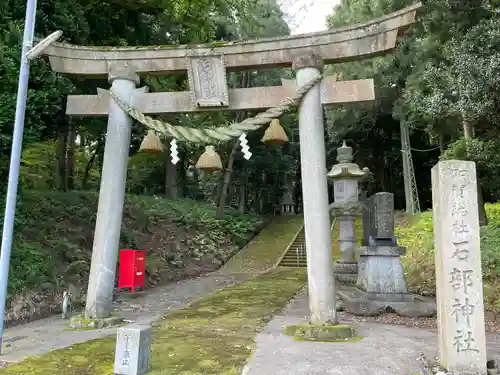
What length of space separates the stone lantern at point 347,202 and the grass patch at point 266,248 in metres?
4.58

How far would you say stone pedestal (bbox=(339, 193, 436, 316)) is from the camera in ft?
28.2

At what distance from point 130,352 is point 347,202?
970 cm

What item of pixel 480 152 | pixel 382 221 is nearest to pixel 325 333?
pixel 382 221

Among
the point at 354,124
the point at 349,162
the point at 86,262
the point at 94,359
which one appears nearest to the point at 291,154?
the point at 354,124

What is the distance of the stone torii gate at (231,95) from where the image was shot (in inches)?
267

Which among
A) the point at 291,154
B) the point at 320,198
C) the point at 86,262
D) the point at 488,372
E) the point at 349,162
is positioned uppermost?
the point at 291,154

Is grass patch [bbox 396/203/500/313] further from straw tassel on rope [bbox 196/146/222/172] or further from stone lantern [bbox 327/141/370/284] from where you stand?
straw tassel on rope [bbox 196/146/222/172]

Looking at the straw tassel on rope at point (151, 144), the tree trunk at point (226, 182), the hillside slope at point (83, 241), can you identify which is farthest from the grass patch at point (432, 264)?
the tree trunk at point (226, 182)

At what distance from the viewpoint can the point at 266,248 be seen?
21328 millimetres

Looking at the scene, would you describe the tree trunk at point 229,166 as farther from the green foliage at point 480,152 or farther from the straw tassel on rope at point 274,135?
the straw tassel on rope at point 274,135

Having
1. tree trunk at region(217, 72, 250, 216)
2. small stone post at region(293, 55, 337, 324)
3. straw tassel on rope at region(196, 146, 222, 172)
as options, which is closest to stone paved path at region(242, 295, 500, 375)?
small stone post at region(293, 55, 337, 324)

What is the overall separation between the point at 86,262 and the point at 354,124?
18533mm

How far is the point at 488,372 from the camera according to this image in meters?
4.67

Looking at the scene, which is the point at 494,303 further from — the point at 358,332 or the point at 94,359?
the point at 94,359
